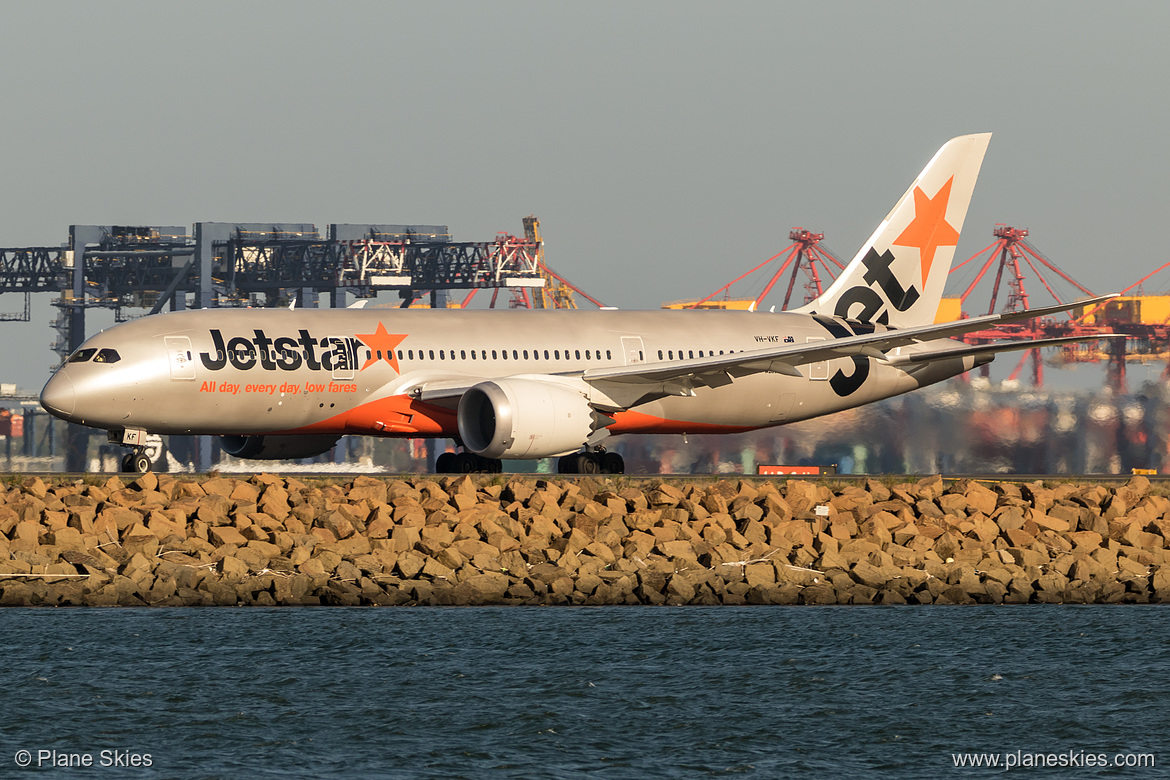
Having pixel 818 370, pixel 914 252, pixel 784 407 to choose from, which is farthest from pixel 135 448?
pixel 914 252

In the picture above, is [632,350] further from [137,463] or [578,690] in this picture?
[578,690]

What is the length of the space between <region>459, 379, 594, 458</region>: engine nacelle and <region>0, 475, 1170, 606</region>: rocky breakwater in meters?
1.09

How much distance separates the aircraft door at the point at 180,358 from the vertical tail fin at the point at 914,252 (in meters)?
14.3

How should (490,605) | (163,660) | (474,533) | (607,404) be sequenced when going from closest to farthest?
(163,660)
(490,605)
(474,533)
(607,404)

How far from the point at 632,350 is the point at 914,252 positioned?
8.00 m

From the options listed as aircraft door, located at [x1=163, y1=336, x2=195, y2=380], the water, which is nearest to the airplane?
aircraft door, located at [x1=163, y1=336, x2=195, y2=380]

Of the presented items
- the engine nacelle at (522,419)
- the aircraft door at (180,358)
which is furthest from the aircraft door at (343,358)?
the aircraft door at (180,358)

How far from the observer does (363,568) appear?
→ 2464 cm

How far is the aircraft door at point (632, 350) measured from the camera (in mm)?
35459

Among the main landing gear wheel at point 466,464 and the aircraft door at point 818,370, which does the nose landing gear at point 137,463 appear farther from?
the aircraft door at point 818,370

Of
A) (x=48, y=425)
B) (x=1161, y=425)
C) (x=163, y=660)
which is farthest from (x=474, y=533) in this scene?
(x=48, y=425)

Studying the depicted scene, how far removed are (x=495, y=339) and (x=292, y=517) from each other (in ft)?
25.9

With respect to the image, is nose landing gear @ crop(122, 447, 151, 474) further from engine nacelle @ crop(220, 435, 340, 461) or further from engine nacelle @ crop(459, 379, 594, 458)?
engine nacelle @ crop(459, 379, 594, 458)

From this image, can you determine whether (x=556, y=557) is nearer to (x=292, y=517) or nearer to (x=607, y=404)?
(x=292, y=517)
